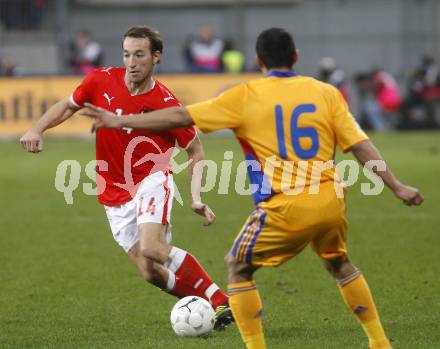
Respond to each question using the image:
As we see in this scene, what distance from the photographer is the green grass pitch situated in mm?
6905

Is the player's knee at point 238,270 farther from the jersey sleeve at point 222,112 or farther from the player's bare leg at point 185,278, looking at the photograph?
the player's bare leg at point 185,278

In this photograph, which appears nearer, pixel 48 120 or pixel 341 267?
pixel 341 267

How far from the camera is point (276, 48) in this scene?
5.72 metres

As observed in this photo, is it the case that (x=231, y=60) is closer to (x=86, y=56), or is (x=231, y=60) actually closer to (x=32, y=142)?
(x=86, y=56)

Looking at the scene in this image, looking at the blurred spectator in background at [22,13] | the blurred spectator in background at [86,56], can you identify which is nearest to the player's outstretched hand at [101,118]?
the blurred spectator in background at [86,56]

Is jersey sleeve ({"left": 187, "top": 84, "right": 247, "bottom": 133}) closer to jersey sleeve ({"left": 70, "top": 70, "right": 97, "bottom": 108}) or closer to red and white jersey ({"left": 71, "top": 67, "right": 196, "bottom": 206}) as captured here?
red and white jersey ({"left": 71, "top": 67, "right": 196, "bottom": 206})

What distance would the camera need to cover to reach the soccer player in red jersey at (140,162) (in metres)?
7.08

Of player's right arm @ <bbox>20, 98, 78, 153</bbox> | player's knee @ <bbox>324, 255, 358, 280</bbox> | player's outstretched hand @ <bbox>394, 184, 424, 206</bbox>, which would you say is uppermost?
player's right arm @ <bbox>20, 98, 78, 153</bbox>

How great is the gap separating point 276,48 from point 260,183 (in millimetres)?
729

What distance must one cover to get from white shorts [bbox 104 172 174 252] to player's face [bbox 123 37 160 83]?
68cm

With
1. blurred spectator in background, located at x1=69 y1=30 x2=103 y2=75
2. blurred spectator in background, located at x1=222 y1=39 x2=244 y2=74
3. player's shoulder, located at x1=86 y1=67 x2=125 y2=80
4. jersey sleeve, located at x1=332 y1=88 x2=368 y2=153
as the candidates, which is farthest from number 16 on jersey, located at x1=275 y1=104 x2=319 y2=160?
blurred spectator in background, located at x1=69 y1=30 x2=103 y2=75

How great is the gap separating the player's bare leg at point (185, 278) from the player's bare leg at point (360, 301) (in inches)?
51.9

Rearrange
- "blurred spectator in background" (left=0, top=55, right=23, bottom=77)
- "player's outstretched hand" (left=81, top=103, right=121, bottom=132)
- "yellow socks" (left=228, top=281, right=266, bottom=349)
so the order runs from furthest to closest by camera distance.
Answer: "blurred spectator in background" (left=0, top=55, right=23, bottom=77), "yellow socks" (left=228, top=281, right=266, bottom=349), "player's outstretched hand" (left=81, top=103, right=121, bottom=132)

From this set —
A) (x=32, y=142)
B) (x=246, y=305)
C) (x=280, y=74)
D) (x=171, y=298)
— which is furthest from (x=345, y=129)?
(x=171, y=298)
